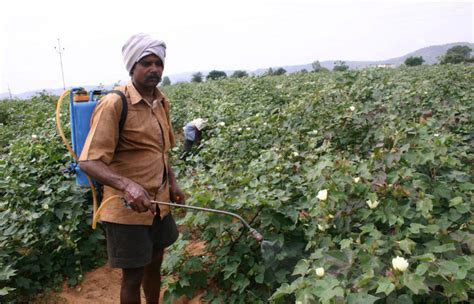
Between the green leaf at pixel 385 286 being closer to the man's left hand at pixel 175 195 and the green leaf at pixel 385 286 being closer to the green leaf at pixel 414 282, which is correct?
the green leaf at pixel 414 282

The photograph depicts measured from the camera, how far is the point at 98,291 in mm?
3018

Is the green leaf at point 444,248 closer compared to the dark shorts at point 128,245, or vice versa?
the green leaf at point 444,248

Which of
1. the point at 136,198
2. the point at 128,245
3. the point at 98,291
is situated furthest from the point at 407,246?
the point at 98,291

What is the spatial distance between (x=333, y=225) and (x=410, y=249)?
446 mm

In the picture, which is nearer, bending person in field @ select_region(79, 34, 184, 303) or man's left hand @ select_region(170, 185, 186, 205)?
bending person in field @ select_region(79, 34, 184, 303)

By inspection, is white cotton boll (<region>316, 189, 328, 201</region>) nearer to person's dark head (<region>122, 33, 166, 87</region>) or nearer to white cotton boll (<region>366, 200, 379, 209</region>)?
white cotton boll (<region>366, 200, 379, 209</region>)

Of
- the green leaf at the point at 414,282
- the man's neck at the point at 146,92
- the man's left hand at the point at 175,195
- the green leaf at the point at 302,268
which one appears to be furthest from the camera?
the man's left hand at the point at 175,195

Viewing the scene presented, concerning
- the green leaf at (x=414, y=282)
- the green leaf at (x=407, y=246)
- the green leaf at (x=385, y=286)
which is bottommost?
the green leaf at (x=385, y=286)

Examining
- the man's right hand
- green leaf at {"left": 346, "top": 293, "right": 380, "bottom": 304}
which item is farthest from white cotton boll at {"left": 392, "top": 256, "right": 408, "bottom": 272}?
the man's right hand

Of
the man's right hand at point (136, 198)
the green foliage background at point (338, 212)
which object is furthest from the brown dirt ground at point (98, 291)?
the man's right hand at point (136, 198)

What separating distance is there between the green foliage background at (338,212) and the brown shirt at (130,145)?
1.32 ft

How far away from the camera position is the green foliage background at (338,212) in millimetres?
1519

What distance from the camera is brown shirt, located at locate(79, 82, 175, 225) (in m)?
1.83

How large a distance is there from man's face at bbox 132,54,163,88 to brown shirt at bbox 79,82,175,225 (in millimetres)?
63
